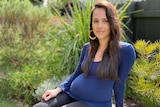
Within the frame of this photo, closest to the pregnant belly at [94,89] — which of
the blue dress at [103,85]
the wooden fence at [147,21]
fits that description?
the blue dress at [103,85]

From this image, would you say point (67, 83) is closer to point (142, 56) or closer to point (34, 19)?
point (142, 56)

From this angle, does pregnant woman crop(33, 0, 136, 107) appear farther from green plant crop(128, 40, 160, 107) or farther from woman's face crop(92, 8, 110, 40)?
green plant crop(128, 40, 160, 107)

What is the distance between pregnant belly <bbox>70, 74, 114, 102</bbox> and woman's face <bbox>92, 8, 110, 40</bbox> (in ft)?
1.20

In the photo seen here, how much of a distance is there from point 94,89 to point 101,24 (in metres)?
0.54

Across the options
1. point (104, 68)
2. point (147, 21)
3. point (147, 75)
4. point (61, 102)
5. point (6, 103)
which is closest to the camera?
point (104, 68)

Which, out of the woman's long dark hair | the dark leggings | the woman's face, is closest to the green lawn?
the dark leggings

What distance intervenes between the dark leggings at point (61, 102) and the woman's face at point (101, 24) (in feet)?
1.93

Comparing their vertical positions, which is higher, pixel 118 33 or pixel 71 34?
pixel 118 33

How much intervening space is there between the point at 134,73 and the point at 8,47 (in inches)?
87.0

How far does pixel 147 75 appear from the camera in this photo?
125 inches

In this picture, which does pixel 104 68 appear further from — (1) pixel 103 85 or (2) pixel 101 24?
(2) pixel 101 24

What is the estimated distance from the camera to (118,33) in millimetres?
2148

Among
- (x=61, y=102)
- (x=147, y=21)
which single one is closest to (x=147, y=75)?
(x=61, y=102)

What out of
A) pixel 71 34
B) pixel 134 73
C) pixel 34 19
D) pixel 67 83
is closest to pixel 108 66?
pixel 67 83
